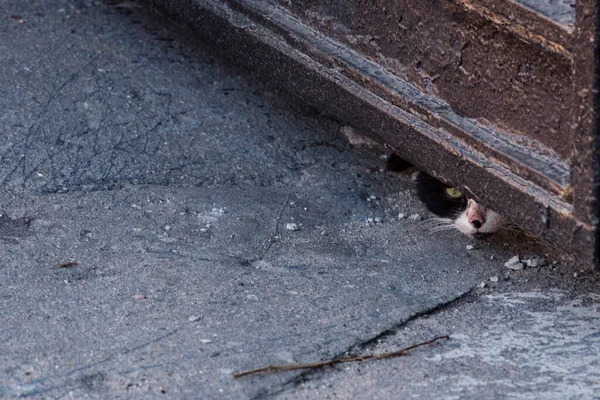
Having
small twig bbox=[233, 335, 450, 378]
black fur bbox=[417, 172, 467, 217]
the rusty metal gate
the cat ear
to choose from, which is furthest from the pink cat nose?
small twig bbox=[233, 335, 450, 378]

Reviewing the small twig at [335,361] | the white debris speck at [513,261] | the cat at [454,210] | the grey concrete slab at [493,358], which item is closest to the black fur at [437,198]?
the cat at [454,210]

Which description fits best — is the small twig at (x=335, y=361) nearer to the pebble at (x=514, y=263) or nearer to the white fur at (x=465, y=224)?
the pebble at (x=514, y=263)

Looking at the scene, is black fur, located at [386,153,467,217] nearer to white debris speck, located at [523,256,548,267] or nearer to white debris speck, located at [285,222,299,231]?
white debris speck, located at [523,256,548,267]

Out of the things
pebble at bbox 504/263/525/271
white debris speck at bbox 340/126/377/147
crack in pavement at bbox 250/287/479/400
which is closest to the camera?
crack in pavement at bbox 250/287/479/400

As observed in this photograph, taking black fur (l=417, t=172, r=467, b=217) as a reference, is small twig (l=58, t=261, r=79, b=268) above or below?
below

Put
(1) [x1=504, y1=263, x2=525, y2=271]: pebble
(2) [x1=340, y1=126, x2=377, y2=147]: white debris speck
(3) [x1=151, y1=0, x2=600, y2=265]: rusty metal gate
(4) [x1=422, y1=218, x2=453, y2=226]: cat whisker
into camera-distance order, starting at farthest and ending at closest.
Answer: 1. (2) [x1=340, y1=126, x2=377, y2=147]: white debris speck
2. (4) [x1=422, y1=218, x2=453, y2=226]: cat whisker
3. (1) [x1=504, y1=263, x2=525, y2=271]: pebble
4. (3) [x1=151, y1=0, x2=600, y2=265]: rusty metal gate

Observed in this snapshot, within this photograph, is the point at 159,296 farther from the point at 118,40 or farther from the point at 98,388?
the point at 118,40
